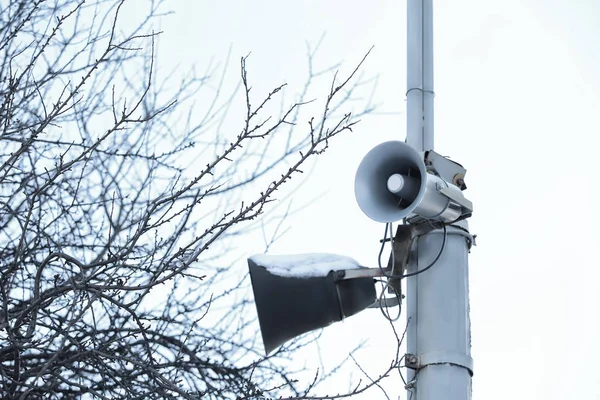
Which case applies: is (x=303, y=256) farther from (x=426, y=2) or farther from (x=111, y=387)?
(x=426, y=2)

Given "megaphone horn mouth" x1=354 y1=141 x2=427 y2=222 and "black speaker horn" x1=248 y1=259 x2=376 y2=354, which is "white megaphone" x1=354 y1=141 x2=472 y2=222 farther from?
"black speaker horn" x1=248 y1=259 x2=376 y2=354

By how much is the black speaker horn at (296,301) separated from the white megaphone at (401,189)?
0.31 meters

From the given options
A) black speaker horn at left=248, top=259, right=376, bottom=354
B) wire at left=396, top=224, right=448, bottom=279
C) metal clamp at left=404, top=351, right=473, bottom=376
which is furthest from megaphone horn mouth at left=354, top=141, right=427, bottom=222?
metal clamp at left=404, top=351, right=473, bottom=376

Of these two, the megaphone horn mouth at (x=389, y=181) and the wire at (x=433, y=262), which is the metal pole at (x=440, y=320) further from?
the megaphone horn mouth at (x=389, y=181)

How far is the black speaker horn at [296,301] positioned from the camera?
10.8 feet

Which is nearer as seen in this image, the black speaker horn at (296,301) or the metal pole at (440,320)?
the metal pole at (440,320)

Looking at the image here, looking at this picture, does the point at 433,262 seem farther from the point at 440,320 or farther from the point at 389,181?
the point at 389,181

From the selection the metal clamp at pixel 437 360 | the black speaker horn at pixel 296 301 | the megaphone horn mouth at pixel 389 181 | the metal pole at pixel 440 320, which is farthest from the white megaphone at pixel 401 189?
the metal clamp at pixel 437 360

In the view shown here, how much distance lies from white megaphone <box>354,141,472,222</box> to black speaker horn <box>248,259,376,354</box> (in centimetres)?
31

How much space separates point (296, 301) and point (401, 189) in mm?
565

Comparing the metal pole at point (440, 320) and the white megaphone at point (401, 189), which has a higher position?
the white megaphone at point (401, 189)

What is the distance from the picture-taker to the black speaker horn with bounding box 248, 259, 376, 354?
3287 mm

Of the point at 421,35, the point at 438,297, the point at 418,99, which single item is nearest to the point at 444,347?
the point at 438,297

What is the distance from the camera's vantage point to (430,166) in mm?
3467
